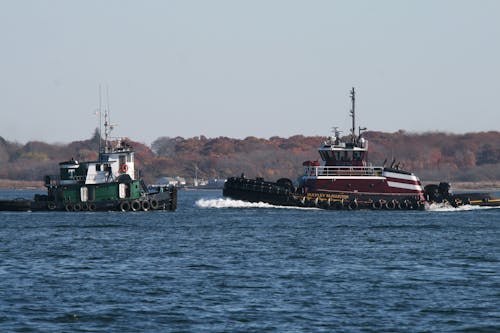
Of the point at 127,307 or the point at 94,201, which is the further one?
the point at 94,201

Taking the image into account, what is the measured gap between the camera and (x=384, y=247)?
59.5 metres

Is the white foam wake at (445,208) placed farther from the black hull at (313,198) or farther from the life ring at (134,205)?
the life ring at (134,205)

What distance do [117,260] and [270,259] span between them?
8538mm

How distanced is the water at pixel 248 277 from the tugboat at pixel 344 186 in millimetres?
19742

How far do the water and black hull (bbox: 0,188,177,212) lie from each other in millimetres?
13811

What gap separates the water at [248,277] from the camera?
3344 cm

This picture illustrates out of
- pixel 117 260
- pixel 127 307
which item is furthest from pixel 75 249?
pixel 127 307

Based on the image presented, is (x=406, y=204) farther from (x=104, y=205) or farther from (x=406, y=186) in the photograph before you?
(x=104, y=205)

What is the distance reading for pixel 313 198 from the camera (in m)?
99.4

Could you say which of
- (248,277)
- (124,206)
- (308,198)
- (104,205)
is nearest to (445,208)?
(308,198)

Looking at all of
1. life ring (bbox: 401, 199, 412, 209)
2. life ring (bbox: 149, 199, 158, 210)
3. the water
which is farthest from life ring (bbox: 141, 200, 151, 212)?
life ring (bbox: 401, 199, 412, 209)

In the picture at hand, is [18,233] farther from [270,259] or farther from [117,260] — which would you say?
[270,259]

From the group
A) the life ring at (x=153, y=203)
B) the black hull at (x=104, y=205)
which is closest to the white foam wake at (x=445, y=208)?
the black hull at (x=104, y=205)

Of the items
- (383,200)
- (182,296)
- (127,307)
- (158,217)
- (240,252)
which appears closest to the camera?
(127,307)
